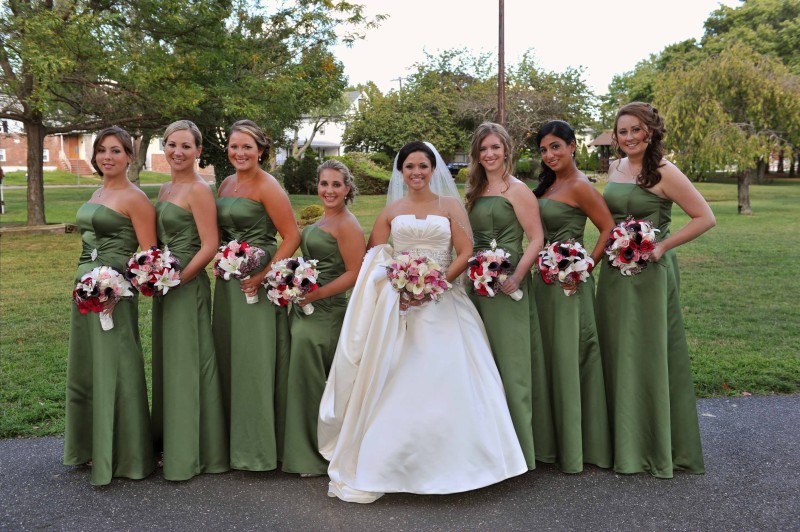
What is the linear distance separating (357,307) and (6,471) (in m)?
2.96

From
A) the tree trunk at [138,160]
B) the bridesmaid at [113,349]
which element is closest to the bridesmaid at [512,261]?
the bridesmaid at [113,349]

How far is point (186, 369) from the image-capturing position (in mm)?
5113

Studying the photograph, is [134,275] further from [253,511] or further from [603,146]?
[603,146]

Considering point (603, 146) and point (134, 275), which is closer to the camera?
point (134, 275)

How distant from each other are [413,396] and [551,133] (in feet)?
7.28

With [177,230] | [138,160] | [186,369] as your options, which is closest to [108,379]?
[186,369]

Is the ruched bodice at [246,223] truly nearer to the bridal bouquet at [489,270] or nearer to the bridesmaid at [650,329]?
the bridal bouquet at [489,270]

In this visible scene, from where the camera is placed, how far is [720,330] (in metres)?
9.88

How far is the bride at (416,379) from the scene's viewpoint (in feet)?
15.2

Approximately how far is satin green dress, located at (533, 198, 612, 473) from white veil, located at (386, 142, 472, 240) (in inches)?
25.0

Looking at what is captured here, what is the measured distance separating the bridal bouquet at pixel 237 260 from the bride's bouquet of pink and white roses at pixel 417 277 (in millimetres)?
998

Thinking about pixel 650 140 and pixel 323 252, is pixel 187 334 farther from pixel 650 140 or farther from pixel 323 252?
pixel 650 140

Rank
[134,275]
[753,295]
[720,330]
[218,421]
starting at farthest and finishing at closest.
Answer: [753,295], [720,330], [218,421], [134,275]

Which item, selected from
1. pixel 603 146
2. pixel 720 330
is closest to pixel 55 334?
pixel 720 330
